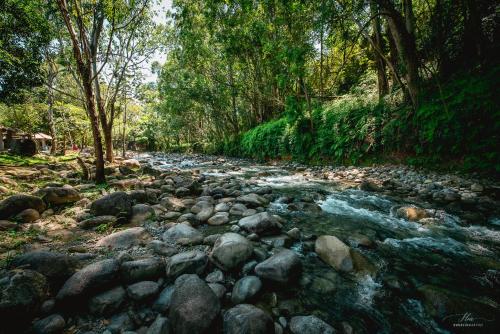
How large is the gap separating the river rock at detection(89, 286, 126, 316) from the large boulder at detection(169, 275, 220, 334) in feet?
1.77

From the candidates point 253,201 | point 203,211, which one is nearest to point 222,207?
point 203,211

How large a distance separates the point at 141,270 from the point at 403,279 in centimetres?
280

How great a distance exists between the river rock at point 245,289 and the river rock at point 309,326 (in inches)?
16.8

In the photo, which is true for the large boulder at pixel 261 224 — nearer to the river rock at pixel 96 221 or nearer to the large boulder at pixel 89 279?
the large boulder at pixel 89 279

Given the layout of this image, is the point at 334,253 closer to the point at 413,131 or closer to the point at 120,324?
the point at 120,324

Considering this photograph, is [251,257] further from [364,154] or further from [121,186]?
[364,154]

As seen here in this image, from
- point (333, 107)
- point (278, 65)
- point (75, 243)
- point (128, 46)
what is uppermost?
point (128, 46)

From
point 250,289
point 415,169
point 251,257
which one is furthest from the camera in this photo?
point 415,169

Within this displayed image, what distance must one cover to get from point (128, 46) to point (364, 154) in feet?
44.0

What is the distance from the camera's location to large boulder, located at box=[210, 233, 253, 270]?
8.60 feet

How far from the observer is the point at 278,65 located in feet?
43.0

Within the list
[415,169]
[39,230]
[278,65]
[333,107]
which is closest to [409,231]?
[415,169]

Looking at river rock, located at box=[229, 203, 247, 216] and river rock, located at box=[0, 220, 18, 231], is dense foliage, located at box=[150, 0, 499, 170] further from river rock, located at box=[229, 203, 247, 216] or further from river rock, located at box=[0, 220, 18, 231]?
river rock, located at box=[0, 220, 18, 231]

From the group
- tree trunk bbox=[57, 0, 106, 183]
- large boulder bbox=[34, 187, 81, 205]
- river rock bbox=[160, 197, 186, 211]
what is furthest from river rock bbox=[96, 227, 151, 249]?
tree trunk bbox=[57, 0, 106, 183]
